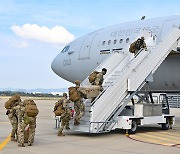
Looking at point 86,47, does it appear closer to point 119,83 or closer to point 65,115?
point 119,83

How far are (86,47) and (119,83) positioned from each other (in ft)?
26.1

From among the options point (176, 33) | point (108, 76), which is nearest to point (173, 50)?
point (176, 33)

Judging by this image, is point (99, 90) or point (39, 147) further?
point (99, 90)

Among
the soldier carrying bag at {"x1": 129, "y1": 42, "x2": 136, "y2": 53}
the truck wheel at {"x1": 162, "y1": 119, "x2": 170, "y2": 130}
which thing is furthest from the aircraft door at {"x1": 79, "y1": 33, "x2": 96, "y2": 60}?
the truck wheel at {"x1": 162, "y1": 119, "x2": 170, "y2": 130}

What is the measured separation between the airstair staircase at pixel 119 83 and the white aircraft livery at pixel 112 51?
28.0 inches

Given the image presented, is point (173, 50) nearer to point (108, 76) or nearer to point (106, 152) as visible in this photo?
point (108, 76)

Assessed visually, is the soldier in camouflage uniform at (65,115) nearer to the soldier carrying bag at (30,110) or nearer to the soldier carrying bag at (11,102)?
the soldier carrying bag at (11,102)

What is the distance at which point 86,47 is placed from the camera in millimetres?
21281

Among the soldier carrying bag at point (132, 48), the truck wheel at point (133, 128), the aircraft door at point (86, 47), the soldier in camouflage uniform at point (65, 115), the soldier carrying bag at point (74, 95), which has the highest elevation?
the aircraft door at point (86, 47)

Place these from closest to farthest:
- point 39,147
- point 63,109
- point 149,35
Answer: point 39,147, point 63,109, point 149,35

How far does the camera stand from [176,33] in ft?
51.7

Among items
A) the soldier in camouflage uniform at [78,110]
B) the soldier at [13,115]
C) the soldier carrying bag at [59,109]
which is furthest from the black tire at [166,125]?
the soldier at [13,115]

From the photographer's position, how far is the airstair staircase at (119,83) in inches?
506

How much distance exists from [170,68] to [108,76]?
10.4ft
